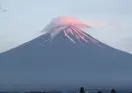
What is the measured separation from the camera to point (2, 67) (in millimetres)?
105188

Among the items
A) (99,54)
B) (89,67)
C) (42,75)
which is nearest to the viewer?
(99,54)

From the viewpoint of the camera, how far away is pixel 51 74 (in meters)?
104

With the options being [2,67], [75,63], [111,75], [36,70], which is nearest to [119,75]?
[111,75]

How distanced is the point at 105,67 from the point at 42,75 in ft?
44.8

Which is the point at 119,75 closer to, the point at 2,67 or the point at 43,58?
the point at 43,58

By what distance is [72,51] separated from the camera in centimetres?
10950

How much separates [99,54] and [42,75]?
56.7 feet

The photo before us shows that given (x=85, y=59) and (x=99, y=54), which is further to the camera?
(x=85, y=59)

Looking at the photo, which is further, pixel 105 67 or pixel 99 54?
pixel 105 67

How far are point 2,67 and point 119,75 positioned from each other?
22.0 m

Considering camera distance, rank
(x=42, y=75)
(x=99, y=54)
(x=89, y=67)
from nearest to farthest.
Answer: (x=99, y=54) → (x=89, y=67) → (x=42, y=75)

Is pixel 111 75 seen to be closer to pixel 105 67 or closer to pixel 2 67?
pixel 105 67

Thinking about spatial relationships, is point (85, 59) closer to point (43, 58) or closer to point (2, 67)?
point (43, 58)

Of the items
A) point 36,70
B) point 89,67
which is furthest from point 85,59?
point 36,70
